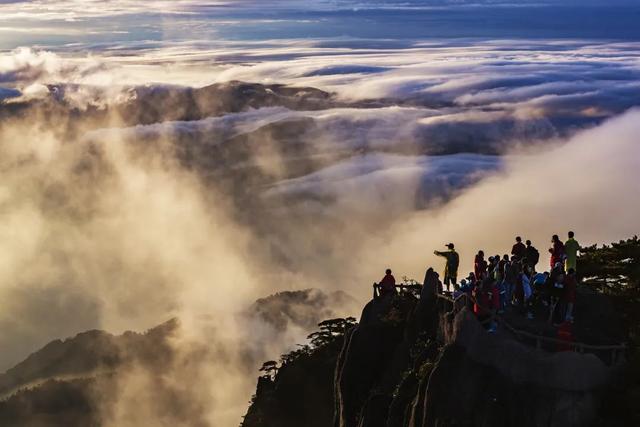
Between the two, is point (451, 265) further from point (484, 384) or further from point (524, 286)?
point (484, 384)

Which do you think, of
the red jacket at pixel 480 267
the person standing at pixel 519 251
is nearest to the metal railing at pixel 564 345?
the red jacket at pixel 480 267

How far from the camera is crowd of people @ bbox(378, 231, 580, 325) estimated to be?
30375mm

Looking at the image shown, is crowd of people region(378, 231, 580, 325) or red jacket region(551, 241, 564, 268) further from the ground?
red jacket region(551, 241, 564, 268)

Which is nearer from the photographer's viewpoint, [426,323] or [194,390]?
[426,323]

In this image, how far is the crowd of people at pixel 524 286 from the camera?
30.4 metres

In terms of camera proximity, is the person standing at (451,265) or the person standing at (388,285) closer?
the person standing at (451,265)

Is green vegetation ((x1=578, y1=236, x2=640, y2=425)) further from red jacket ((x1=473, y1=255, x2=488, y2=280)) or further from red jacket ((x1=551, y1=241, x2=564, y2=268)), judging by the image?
red jacket ((x1=473, y1=255, x2=488, y2=280))

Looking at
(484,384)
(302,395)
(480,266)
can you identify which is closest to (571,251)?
(480,266)

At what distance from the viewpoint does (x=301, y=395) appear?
5222cm

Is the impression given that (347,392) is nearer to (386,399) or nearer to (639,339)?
(386,399)

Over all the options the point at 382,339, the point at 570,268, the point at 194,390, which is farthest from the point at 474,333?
the point at 194,390

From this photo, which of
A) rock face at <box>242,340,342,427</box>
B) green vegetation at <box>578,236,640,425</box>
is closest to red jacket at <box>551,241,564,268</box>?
green vegetation at <box>578,236,640,425</box>

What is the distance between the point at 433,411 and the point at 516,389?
294 cm

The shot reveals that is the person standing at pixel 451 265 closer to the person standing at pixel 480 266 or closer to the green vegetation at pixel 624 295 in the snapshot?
the person standing at pixel 480 266
